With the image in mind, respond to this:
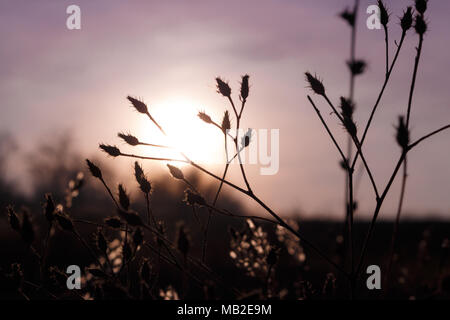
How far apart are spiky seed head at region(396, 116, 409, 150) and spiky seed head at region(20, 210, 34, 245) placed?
1.01m

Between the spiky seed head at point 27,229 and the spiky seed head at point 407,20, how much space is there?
1.29m

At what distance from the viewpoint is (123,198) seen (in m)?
1.51

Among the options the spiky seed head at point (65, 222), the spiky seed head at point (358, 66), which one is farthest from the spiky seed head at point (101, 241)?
the spiky seed head at point (358, 66)

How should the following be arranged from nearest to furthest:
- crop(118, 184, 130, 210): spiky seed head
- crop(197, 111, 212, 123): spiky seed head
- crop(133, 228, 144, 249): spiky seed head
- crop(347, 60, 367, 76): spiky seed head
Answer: crop(133, 228, 144, 249): spiky seed head
crop(118, 184, 130, 210): spiky seed head
crop(197, 111, 212, 123): spiky seed head
crop(347, 60, 367, 76): spiky seed head

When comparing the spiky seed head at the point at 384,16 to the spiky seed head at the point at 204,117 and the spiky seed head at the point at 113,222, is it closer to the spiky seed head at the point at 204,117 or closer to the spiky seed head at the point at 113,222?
the spiky seed head at the point at 204,117

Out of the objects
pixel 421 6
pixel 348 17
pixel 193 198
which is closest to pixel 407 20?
pixel 421 6

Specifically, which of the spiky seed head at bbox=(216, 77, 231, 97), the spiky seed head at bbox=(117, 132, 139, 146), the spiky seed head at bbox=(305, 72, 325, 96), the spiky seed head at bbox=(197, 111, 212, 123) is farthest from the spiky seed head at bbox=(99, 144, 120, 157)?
the spiky seed head at bbox=(305, 72, 325, 96)

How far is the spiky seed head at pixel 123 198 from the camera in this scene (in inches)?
59.2

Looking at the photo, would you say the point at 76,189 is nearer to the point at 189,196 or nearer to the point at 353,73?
the point at 189,196

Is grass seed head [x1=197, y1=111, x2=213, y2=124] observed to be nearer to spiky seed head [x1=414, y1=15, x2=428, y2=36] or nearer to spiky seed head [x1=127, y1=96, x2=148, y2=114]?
spiky seed head [x1=127, y1=96, x2=148, y2=114]

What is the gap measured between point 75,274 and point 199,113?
2.31 ft

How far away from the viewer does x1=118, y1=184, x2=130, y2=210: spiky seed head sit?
59.2 inches
